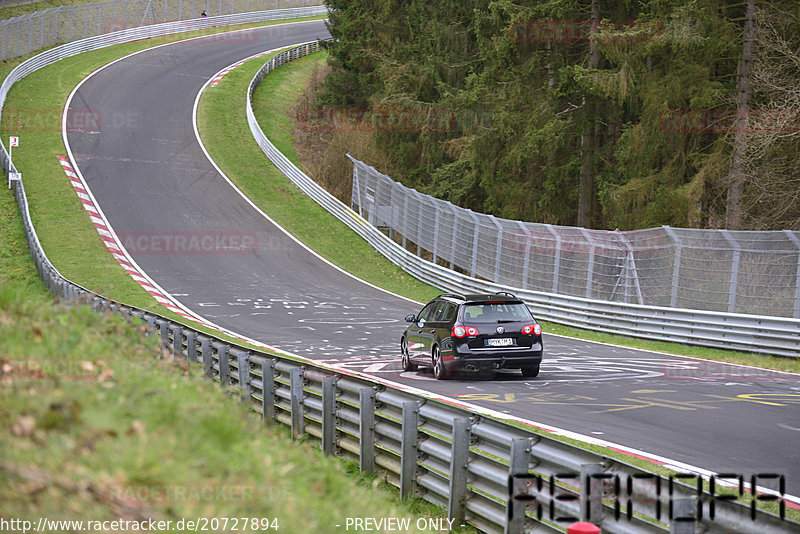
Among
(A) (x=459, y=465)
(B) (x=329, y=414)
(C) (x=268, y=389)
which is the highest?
(A) (x=459, y=465)

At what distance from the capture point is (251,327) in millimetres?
24094

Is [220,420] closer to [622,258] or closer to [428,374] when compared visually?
[428,374]

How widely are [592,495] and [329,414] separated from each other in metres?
4.58

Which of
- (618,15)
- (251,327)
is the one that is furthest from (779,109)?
(251,327)

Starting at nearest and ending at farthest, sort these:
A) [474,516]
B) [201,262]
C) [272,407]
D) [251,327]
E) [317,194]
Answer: [474,516], [272,407], [251,327], [201,262], [317,194]

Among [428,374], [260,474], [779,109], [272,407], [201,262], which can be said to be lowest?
[201,262]

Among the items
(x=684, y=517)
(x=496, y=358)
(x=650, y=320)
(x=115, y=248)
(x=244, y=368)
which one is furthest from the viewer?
(x=115, y=248)

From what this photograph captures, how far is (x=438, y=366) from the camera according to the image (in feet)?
51.5

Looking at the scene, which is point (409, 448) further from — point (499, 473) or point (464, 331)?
point (464, 331)

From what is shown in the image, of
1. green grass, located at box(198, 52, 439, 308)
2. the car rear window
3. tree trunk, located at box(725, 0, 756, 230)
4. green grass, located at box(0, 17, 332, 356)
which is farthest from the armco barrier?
green grass, located at box(198, 52, 439, 308)

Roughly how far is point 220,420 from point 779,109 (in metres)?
23.4

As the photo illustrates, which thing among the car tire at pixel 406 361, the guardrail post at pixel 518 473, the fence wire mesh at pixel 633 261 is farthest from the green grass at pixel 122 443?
the fence wire mesh at pixel 633 261

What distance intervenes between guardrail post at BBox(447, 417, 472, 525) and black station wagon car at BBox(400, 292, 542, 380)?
7781mm

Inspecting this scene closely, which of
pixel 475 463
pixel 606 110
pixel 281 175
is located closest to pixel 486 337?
pixel 475 463
